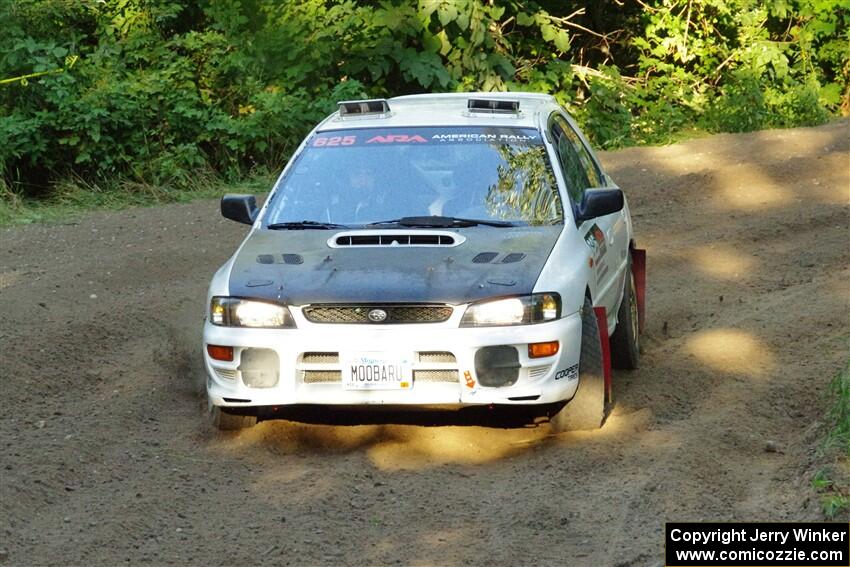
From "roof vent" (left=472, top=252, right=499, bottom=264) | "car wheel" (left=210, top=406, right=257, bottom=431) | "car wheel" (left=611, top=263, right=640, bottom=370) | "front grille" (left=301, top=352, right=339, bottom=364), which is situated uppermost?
"roof vent" (left=472, top=252, right=499, bottom=264)

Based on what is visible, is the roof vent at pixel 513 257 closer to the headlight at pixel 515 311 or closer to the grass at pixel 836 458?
the headlight at pixel 515 311

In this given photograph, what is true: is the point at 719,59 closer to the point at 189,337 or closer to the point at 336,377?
the point at 189,337

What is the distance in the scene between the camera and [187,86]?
16.1 metres

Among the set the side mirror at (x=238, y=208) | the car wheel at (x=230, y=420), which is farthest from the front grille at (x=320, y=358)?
the side mirror at (x=238, y=208)

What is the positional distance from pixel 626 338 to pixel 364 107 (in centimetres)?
202

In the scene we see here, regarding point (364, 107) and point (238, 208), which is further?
point (364, 107)

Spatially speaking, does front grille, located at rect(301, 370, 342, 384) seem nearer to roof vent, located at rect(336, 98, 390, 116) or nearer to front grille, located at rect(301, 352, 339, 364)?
front grille, located at rect(301, 352, 339, 364)

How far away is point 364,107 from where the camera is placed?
8.00 meters

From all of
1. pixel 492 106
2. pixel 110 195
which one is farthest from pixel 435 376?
pixel 110 195

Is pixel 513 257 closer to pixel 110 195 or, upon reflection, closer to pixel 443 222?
pixel 443 222

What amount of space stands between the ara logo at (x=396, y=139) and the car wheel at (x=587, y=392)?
4.88 feet

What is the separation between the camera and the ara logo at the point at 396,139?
7.59m

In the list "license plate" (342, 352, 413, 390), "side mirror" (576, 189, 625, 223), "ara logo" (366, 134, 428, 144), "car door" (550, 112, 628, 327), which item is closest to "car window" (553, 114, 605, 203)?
"car door" (550, 112, 628, 327)

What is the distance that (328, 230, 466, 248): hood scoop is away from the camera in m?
6.87
